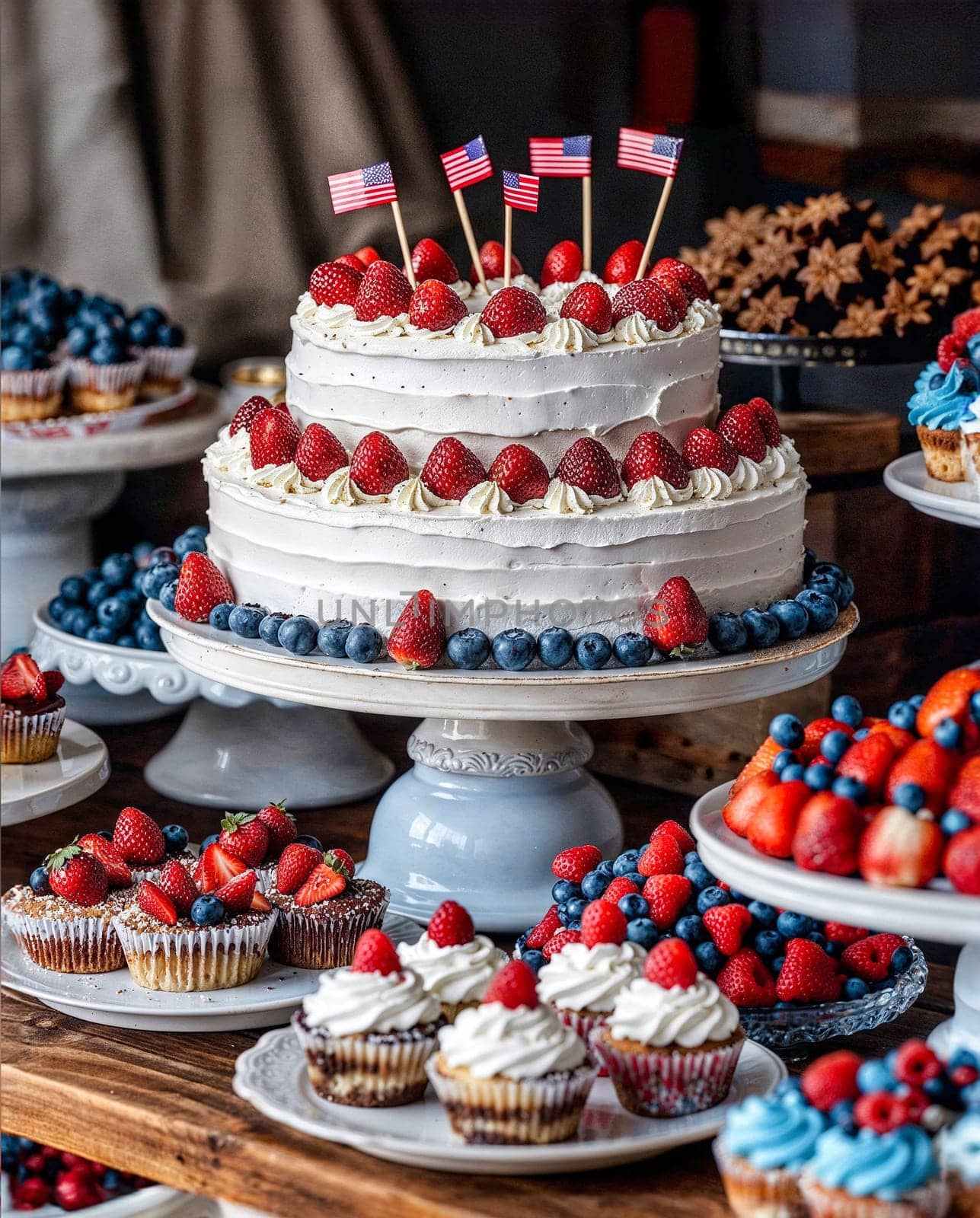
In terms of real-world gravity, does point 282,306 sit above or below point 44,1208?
above

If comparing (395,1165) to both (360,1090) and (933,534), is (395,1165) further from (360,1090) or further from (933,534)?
(933,534)

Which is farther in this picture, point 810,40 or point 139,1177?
point 810,40

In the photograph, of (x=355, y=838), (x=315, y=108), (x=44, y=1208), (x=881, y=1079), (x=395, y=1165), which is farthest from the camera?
(x=315, y=108)

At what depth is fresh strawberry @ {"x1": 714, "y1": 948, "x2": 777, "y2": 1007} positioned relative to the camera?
5.55ft

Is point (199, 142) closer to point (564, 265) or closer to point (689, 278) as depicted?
point (564, 265)

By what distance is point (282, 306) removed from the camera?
4070mm

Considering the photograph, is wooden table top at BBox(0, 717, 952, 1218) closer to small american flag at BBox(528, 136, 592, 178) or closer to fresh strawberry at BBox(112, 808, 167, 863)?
fresh strawberry at BBox(112, 808, 167, 863)

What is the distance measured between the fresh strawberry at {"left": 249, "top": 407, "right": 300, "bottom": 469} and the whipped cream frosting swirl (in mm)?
823

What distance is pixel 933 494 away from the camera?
213 centimetres

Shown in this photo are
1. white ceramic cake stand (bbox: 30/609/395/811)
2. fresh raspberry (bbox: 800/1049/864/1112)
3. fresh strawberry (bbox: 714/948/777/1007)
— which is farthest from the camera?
white ceramic cake stand (bbox: 30/609/395/811)

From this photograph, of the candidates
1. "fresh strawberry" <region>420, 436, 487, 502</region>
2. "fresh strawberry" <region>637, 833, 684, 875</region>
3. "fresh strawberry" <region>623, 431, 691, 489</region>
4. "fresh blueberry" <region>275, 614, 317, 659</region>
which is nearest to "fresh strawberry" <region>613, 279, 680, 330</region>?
"fresh strawberry" <region>623, 431, 691, 489</region>

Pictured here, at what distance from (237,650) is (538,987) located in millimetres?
579

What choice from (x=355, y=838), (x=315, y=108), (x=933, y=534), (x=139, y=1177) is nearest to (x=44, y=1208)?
(x=139, y=1177)

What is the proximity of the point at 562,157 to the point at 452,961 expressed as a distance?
1.10m
